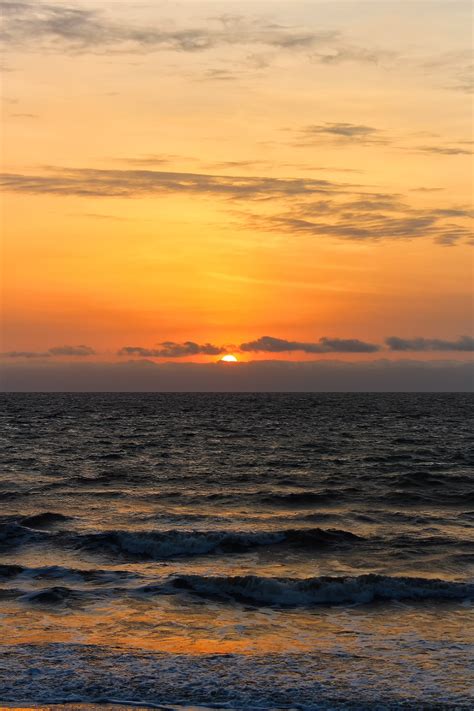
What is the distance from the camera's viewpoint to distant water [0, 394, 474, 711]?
1392cm

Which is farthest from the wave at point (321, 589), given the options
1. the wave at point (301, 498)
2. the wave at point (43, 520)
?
the wave at point (301, 498)

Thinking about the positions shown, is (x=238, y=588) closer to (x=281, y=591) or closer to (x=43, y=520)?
(x=281, y=591)

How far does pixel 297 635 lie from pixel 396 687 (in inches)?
142

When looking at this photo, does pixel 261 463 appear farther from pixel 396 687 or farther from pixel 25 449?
pixel 396 687

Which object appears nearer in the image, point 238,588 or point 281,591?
point 281,591

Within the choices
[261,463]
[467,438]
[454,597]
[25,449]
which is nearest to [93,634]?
[454,597]

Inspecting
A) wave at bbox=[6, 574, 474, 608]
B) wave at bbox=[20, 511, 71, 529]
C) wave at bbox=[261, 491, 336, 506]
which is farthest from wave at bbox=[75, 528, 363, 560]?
wave at bbox=[261, 491, 336, 506]

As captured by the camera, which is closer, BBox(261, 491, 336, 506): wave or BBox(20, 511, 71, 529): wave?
BBox(20, 511, 71, 529): wave

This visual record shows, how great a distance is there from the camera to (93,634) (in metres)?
16.7

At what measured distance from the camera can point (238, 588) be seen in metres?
20.8

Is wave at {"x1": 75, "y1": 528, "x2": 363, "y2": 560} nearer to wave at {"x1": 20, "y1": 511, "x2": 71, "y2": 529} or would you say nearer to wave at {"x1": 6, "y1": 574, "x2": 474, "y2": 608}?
wave at {"x1": 20, "y1": 511, "x2": 71, "y2": 529}

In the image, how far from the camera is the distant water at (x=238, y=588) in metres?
13.9

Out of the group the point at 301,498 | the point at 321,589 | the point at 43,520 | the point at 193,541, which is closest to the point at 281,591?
the point at 321,589

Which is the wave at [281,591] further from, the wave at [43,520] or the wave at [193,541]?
the wave at [43,520]
